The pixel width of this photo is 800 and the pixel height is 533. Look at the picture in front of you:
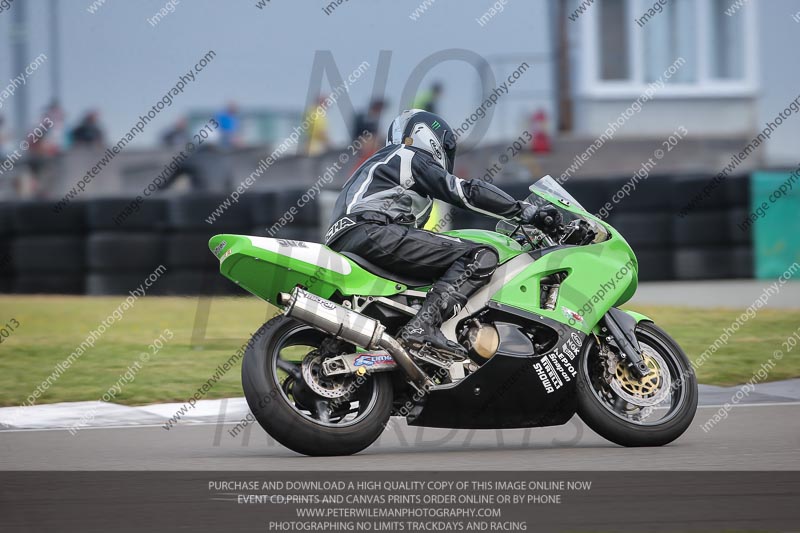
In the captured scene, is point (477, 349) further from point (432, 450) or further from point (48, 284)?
point (48, 284)

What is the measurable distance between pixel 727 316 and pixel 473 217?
360cm

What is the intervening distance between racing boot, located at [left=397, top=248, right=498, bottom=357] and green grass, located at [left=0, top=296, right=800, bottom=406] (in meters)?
2.69

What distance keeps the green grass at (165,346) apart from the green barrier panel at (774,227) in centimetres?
245

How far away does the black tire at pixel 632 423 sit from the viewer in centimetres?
647

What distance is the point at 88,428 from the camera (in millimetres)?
7445

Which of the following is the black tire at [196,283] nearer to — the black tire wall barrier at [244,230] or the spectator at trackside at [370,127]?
the black tire wall barrier at [244,230]

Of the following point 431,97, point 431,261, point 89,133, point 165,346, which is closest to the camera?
point 431,261

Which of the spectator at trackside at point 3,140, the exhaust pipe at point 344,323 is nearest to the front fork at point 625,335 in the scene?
the exhaust pipe at point 344,323

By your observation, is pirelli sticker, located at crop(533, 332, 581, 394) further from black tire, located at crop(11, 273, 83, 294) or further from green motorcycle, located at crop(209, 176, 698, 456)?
black tire, located at crop(11, 273, 83, 294)

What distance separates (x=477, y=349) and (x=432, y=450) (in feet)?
1.92

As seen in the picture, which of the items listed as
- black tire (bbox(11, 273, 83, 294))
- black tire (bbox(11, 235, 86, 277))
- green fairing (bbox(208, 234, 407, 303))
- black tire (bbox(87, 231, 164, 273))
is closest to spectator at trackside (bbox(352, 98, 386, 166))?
black tire (bbox(87, 231, 164, 273))

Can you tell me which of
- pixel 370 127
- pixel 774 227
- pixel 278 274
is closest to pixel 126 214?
pixel 370 127

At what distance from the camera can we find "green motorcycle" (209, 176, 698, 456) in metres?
6.15

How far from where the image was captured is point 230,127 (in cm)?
1864
